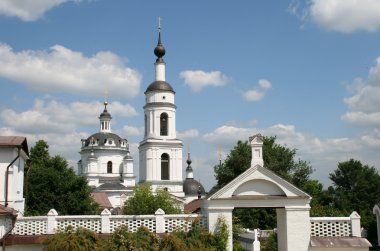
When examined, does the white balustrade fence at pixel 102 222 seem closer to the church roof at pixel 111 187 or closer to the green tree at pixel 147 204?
the green tree at pixel 147 204

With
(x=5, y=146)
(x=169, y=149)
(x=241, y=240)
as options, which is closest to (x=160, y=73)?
(x=169, y=149)

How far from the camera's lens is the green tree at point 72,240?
1697 cm

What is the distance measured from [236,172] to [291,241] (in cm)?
2555

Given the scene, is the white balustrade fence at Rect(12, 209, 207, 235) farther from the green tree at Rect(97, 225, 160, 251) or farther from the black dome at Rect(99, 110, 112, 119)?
the black dome at Rect(99, 110, 112, 119)

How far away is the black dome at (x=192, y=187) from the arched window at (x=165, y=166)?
13501 millimetres

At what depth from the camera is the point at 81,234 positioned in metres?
17.6

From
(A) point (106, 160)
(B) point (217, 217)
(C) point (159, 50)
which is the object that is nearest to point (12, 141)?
(B) point (217, 217)

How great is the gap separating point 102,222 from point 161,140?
4945 centimetres

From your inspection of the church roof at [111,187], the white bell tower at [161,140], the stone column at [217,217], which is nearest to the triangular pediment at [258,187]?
the stone column at [217,217]

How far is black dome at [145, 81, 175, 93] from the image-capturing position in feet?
224

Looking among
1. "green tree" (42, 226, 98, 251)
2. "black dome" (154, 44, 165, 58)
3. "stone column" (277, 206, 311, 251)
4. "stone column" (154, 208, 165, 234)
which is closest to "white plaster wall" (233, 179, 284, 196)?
"stone column" (277, 206, 311, 251)

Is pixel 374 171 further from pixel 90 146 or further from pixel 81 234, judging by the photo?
pixel 81 234

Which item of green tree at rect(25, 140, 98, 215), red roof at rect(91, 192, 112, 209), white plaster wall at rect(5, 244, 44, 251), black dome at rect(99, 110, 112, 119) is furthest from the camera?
black dome at rect(99, 110, 112, 119)

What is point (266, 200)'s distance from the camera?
18.7 meters
